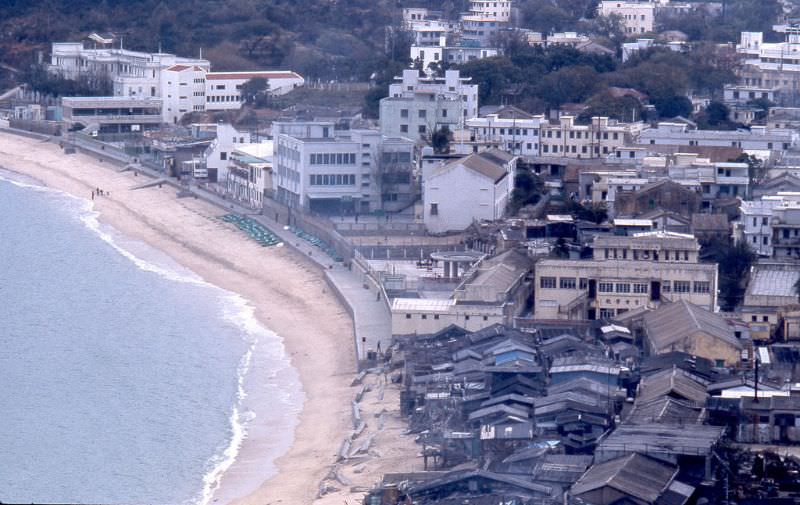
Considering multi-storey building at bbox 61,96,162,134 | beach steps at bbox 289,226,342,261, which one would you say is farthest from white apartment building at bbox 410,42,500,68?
beach steps at bbox 289,226,342,261

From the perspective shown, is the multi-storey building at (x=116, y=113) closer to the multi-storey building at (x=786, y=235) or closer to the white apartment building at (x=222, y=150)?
the white apartment building at (x=222, y=150)

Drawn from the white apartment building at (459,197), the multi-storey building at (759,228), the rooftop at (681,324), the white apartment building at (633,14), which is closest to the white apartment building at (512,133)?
the white apartment building at (459,197)

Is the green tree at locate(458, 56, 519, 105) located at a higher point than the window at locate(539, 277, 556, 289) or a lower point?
higher

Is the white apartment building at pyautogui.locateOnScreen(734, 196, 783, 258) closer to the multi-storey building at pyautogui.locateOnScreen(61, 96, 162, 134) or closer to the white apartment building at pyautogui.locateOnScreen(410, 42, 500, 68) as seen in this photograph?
the white apartment building at pyautogui.locateOnScreen(410, 42, 500, 68)

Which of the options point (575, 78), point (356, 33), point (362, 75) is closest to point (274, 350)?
point (575, 78)

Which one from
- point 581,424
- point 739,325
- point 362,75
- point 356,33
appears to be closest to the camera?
point 581,424

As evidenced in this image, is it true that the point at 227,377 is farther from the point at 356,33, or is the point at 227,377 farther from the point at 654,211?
the point at 356,33

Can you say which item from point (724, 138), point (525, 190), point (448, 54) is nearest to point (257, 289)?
point (525, 190)
